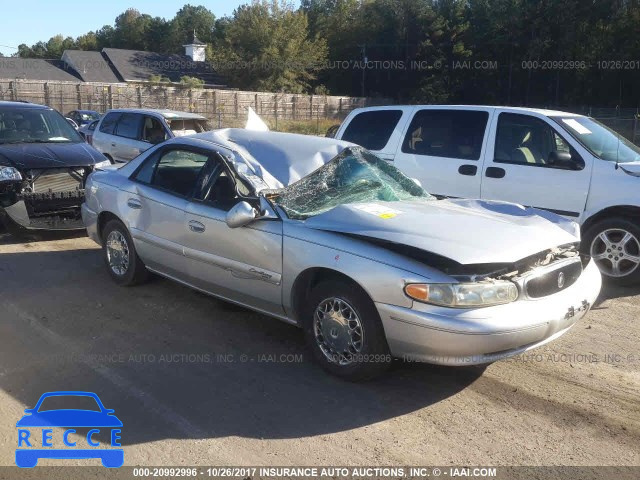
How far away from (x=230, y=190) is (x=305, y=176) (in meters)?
0.63

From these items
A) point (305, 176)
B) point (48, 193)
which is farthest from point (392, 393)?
point (48, 193)

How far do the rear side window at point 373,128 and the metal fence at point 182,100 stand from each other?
75.0 feet

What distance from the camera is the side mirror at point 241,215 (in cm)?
462

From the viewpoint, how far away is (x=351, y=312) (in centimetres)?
416

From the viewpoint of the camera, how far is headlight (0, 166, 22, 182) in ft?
26.6

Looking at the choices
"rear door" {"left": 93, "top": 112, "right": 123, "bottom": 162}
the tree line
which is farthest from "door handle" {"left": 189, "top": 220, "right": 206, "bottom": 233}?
the tree line

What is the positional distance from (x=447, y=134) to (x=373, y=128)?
1.12 m

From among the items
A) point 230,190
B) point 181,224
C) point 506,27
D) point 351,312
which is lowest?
point 351,312

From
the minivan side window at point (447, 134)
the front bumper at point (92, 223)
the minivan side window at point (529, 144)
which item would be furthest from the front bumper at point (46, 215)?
the minivan side window at point (529, 144)

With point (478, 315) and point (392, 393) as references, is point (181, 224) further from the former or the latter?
point (478, 315)

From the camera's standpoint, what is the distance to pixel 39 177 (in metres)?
8.30

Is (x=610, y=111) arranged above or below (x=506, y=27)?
below

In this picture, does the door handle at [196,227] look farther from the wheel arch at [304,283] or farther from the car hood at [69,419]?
the car hood at [69,419]

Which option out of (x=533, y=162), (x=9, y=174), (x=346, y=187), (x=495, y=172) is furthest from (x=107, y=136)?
(x=346, y=187)
